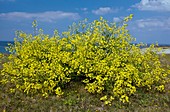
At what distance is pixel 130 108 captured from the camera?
51.5ft

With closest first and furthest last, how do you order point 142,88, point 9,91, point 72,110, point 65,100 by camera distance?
point 72,110 → point 65,100 → point 9,91 → point 142,88

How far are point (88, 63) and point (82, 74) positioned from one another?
1.39 m

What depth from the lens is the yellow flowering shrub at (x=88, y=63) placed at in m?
16.4

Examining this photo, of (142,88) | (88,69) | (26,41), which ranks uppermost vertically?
(26,41)

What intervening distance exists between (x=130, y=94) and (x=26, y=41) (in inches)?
295

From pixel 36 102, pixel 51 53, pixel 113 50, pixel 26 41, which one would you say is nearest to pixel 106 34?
pixel 113 50

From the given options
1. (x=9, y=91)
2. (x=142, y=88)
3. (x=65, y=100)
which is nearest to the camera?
(x=65, y=100)

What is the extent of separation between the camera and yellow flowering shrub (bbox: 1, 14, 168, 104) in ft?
53.9

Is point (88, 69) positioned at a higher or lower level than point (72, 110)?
higher

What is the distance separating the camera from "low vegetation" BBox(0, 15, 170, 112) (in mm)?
15945

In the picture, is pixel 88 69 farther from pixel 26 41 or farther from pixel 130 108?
pixel 26 41

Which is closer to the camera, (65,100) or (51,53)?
(65,100)

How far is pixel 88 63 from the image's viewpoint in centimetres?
1673

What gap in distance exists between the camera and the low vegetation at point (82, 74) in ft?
52.3
